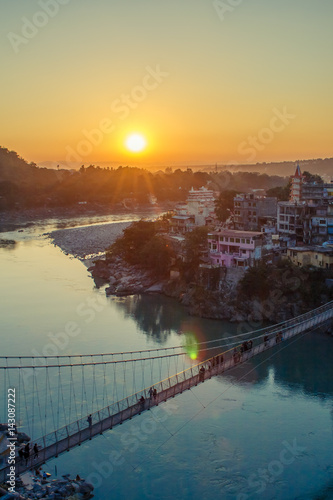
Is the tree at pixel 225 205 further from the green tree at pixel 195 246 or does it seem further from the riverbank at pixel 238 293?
the riverbank at pixel 238 293

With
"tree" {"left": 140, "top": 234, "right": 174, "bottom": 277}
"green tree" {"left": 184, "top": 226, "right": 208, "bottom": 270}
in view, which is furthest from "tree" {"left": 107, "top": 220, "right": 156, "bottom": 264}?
"green tree" {"left": 184, "top": 226, "right": 208, "bottom": 270}

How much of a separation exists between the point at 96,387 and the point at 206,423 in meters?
1.52

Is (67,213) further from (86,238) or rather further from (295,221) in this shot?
(295,221)

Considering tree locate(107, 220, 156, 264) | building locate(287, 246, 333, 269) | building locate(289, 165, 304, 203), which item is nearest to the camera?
building locate(287, 246, 333, 269)

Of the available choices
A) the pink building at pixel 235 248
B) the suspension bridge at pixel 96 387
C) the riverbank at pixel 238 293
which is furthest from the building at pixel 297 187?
the suspension bridge at pixel 96 387

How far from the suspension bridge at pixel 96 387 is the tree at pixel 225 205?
6.39 m

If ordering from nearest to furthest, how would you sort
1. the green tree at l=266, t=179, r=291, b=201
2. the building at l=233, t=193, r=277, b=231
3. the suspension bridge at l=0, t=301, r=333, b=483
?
the suspension bridge at l=0, t=301, r=333, b=483, the building at l=233, t=193, r=277, b=231, the green tree at l=266, t=179, r=291, b=201

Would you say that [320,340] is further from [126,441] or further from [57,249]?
[57,249]

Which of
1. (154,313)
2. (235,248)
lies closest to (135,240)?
(235,248)

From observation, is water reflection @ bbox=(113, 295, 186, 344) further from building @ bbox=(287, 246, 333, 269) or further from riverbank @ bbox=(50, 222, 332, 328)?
building @ bbox=(287, 246, 333, 269)

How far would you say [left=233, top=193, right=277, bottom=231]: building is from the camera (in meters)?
13.9

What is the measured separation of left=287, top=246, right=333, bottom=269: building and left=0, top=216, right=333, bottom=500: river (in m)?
1.59

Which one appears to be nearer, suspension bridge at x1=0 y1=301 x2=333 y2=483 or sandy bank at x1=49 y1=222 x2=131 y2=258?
suspension bridge at x1=0 y1=301 x2=333 y2=483

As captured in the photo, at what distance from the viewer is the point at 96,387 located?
7.14m
